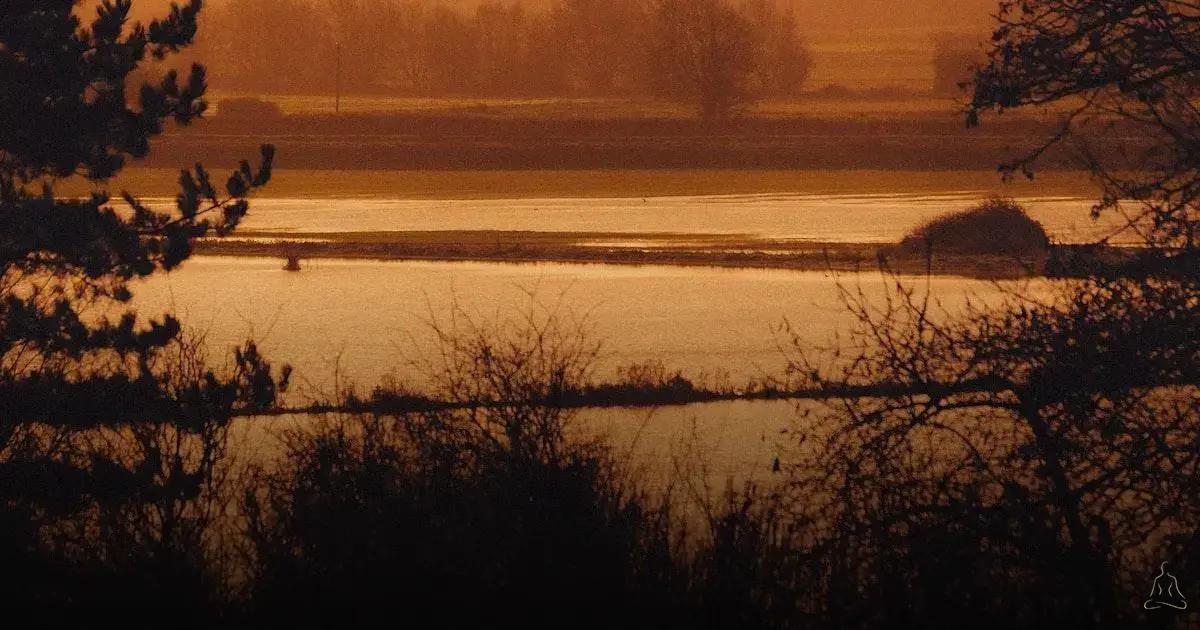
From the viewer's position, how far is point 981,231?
42750 millimetres

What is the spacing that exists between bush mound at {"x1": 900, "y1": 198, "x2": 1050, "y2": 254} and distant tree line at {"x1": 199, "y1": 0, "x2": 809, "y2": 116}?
6293 cm

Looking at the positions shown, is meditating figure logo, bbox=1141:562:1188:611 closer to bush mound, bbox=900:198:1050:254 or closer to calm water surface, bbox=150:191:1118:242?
bush mound, bbox=900:198:1050:254

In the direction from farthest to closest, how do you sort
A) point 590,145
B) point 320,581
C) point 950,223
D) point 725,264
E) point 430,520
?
point 590,145 < point 950,223 < point 725,264 < point 430,520 < point 320,581

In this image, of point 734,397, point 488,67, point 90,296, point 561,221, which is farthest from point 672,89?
point 90,296

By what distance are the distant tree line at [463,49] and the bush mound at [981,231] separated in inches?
2478

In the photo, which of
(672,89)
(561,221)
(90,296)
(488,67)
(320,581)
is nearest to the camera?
(320,581)

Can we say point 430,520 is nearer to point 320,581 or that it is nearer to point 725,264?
point 320,581

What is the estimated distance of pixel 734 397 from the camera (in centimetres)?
2095

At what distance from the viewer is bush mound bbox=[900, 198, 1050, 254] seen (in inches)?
1633

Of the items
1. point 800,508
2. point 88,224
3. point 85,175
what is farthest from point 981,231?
point 800,508

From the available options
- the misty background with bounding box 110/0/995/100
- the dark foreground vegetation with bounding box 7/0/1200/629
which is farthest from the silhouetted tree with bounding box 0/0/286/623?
the misty background with bounding box 110/0/995/100

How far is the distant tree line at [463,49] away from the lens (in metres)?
121

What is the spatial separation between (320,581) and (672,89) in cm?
8979

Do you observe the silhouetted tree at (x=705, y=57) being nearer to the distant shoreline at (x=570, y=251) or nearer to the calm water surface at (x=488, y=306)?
the distant shoreline at (x=570, y=251)
